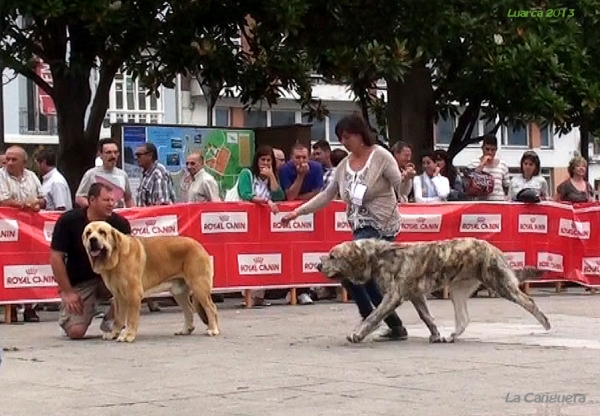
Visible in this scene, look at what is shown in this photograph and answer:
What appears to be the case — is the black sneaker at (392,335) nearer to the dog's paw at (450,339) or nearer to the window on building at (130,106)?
the dog's paw at (450,339)

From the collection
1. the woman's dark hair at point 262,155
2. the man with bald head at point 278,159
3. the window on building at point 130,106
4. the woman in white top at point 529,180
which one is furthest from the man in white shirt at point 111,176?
the window on building at point 130,106

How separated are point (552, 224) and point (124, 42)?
6.07 metres

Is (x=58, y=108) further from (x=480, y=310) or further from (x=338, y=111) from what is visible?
(x=338, y=111)

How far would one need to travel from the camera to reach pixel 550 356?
10.8 metres

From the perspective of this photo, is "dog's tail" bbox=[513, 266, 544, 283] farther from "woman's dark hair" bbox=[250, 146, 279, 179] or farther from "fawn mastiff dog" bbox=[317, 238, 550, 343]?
"woman's dark hair" bbox=[250, 146, 279, 179]

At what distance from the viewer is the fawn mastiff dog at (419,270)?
11664mm

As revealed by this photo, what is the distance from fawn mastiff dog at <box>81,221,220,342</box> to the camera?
39.9ft

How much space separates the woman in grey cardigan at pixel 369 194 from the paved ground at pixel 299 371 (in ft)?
1.41

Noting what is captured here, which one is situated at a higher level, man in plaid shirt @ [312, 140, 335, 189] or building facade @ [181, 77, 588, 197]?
building facade @ [181, 77, 588, 197]

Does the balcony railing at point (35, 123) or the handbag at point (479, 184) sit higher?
the balcony railing at point (35, 123)

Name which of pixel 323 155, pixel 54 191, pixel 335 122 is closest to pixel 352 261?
pixel 54 191

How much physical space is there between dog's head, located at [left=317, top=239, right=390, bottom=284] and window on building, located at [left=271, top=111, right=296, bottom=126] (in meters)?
39.4
